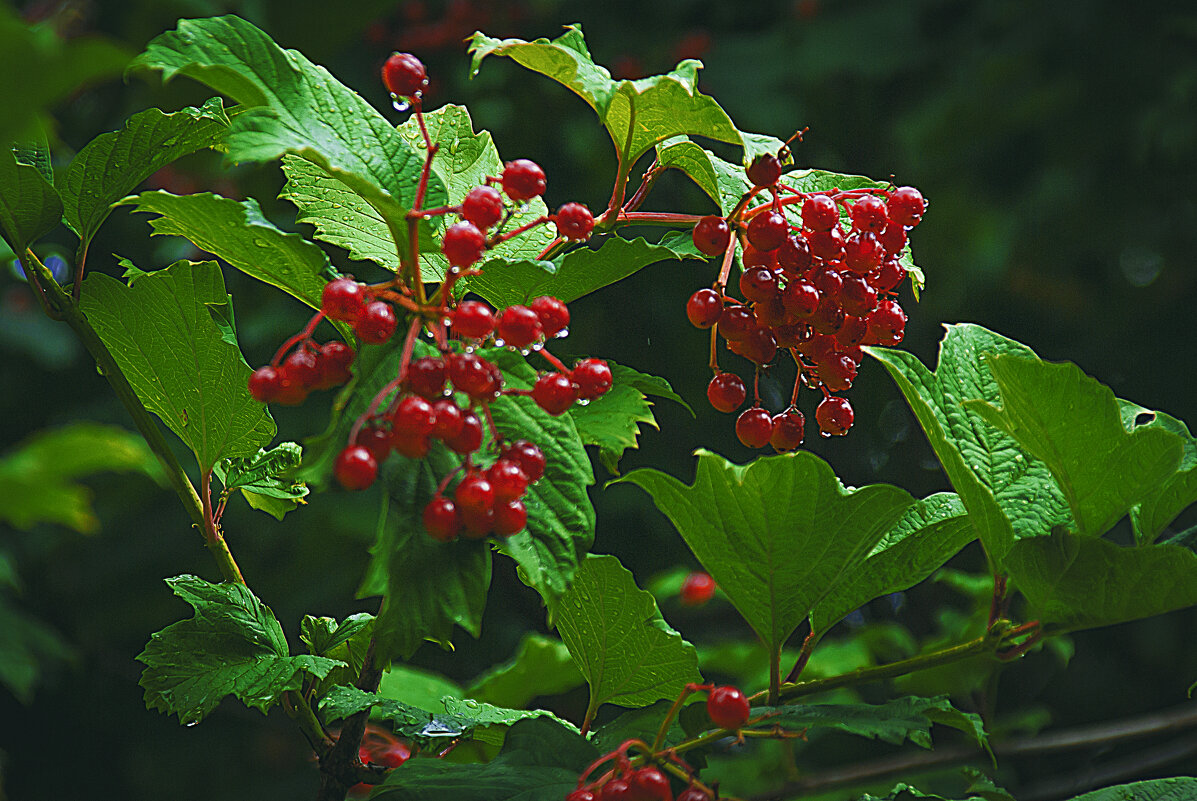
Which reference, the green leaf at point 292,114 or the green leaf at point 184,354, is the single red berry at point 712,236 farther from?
the green leaf at point 184,354

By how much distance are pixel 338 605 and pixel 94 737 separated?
2.33 ft

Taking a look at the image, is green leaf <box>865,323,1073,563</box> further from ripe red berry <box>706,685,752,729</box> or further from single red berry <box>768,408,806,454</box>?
ripe red berry <box>706,685,752,729</box>

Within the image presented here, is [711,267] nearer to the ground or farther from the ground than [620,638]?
nearer to the ground

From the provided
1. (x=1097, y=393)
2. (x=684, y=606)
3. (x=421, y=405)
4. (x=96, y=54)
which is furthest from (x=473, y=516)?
(x=684, y=606)

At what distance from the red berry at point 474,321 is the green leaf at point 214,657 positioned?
25 cm

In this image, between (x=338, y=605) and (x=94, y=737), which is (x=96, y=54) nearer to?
(x=338, y=605)

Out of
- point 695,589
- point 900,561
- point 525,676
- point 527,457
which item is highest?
point 527,457

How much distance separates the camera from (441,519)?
432 millimetres

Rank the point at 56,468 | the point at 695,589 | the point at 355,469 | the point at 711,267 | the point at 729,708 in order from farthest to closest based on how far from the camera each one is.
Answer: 1. the point at 711,267
2. the point at 695,589
3. the point at 729,708
4. the point at 355,469
5. the point at 56,468

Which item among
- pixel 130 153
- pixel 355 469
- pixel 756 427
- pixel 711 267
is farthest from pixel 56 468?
pixel 711 267

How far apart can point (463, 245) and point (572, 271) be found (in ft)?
0.40

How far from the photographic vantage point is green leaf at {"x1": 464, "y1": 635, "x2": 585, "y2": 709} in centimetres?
97

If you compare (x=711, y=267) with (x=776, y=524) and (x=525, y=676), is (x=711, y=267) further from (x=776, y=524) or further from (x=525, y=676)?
(x=776, y=524)

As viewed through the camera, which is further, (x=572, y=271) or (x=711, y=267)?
(x=711, y=267)
